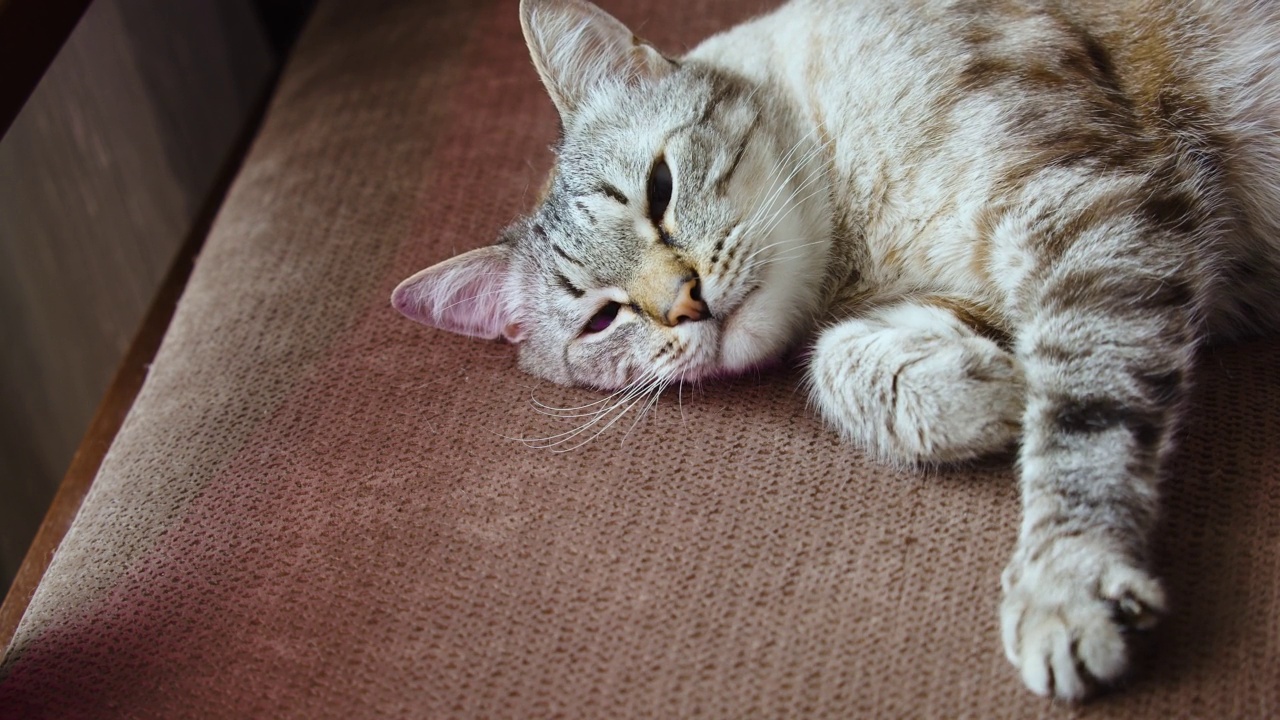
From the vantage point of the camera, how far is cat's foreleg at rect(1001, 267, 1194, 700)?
1.16 metres

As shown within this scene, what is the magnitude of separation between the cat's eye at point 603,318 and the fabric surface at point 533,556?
116mm

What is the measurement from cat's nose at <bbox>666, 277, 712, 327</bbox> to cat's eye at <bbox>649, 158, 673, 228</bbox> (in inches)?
6.3

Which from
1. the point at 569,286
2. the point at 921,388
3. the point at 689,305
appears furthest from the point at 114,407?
the point at 921,388

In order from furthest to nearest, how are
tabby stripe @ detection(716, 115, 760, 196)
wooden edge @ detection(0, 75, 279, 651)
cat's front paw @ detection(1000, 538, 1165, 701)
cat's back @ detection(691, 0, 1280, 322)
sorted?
1. wooden edge @ detection(0, 75, 279, 651)
2. tabby stripe @ detection(716, 115, 760, 196)
3. cat's back @ detection(691, 0, 1280, 322)
4. cat's front paw @ detection(1000, 538, 1165, 701)

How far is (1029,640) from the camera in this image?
1.17 metres

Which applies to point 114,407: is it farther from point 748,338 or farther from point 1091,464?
point 1091,464

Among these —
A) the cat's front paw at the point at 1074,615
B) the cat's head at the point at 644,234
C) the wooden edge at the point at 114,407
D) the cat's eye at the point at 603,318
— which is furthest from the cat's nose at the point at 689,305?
the wooden edge at the point at 114,407

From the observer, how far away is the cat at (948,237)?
1.30m

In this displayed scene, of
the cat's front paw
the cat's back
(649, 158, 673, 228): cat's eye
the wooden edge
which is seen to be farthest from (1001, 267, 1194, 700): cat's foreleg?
the wooden edge

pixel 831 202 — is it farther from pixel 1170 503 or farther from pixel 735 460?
pixel 1170 503

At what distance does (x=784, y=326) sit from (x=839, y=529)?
0.37 meters

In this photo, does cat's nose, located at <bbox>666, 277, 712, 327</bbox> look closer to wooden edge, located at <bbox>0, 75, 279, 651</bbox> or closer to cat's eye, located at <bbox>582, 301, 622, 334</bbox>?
cat's eye, located at <bbox>582, 301, 622, 334</bbox>

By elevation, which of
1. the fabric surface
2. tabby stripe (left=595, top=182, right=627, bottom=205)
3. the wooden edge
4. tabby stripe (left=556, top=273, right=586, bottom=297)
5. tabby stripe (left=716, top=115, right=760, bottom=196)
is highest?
tabby stripe (left=716, top=115, right=760, bottom=196)

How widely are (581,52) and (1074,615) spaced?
1249 millimetres
